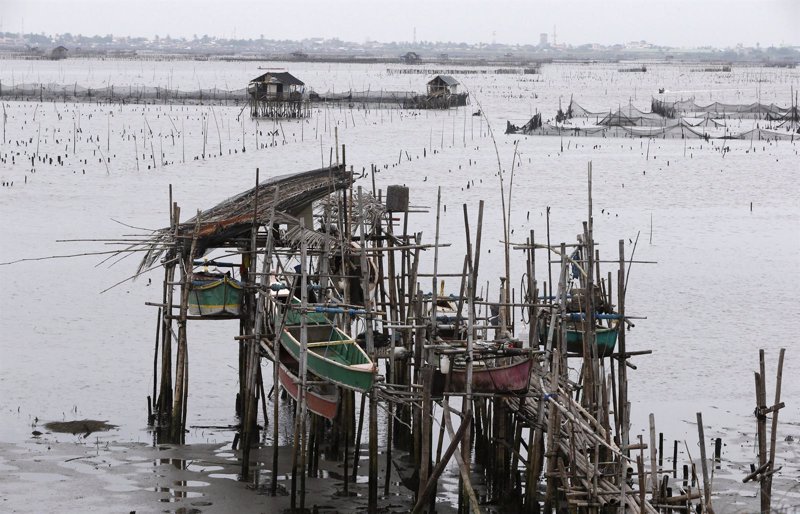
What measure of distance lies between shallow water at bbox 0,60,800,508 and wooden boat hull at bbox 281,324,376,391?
2.03 m

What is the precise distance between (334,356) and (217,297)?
253cm

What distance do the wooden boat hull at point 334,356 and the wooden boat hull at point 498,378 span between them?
90 centimetres

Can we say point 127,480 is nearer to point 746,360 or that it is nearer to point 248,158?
point 746,360

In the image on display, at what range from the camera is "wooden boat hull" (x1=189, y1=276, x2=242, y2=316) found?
55.3 feet

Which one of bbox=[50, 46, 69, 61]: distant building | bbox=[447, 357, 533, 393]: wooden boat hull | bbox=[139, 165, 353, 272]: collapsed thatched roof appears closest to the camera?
bbox=[447, 357, 533, 393]: wooden boat hull

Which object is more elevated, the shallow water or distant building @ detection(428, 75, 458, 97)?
distant building @ detection(428, 75, 458, 97)

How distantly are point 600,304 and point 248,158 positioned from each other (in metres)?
34.6

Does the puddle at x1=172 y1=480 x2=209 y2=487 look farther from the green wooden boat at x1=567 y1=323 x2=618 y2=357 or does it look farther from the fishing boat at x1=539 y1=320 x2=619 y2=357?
the green wooden boat at x1=567 y1=323 x2=618 y2=357

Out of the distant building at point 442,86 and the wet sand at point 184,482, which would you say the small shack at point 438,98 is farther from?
the wet sand at point 184,482

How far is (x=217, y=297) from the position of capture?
1694cm

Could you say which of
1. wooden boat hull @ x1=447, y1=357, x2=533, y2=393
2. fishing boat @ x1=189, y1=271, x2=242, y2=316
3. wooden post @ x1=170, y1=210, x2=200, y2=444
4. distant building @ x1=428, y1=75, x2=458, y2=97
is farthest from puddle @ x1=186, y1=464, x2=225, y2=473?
distant building @ x1=428, y1=75, x2=458, y2=97

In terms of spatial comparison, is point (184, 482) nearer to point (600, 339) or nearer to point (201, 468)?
point (201, 468)

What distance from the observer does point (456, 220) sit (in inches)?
1330

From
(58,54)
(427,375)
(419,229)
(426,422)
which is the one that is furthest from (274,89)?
(58,54)
